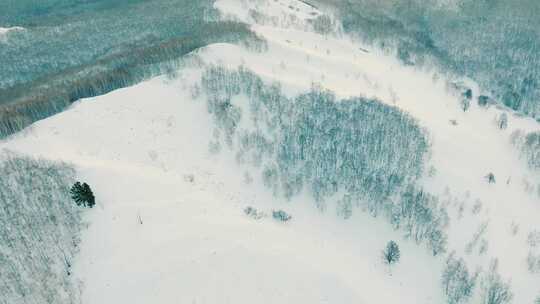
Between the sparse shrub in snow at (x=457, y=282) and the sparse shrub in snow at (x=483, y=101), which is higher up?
the sparse shrub in snow at (x=483, y=101)

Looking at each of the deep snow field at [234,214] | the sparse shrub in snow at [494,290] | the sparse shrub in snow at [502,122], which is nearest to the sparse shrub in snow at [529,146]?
the deep snow field at [234,214]

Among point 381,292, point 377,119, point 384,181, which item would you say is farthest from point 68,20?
point 381,292

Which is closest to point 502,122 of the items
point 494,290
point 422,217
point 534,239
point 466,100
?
point 466,100

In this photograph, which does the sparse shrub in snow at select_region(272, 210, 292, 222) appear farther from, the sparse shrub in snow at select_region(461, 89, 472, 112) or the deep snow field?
the sparse shrub in snow at select_region(461, 89, 472, 112)

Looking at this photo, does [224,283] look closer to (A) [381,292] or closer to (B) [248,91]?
(A) [381,292]

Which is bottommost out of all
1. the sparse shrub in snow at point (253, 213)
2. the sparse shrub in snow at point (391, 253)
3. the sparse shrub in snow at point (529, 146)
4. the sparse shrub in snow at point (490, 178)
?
the sparse shrub in snow at point (391, 253)

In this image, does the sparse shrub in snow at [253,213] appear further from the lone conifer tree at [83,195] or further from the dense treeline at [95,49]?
the dense treeline at [95,49]

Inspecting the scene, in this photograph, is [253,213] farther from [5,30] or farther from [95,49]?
[5,30]
